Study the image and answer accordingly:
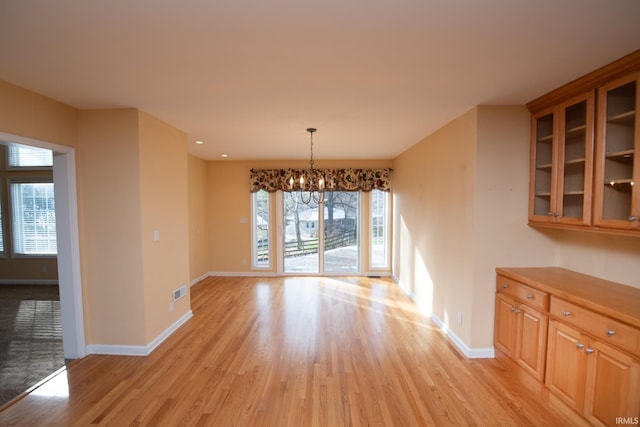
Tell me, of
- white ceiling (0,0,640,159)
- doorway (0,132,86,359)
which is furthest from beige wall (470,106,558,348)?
doorway (0,132,86,359)

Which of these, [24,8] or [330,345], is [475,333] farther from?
[24,8]

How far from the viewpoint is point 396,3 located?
129cm

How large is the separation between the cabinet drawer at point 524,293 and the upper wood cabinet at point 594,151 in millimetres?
603

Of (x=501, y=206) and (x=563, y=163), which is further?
(x=501, y=206)

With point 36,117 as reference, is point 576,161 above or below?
below

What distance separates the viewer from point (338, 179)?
561 centimetres

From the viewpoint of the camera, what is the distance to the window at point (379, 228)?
577 cm

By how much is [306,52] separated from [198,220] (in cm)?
454

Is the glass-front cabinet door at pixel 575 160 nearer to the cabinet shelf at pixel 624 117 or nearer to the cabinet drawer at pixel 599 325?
the cabinet shelf at pixel 624 117

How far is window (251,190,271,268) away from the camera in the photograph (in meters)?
5.76

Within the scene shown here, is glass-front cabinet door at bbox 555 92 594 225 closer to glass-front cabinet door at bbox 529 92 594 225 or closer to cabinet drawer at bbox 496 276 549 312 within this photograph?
glass-front cabinet door at bbox 529 92 594 225

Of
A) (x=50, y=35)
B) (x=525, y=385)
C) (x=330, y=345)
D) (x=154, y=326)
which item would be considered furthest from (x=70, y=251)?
(x=525, y=385)

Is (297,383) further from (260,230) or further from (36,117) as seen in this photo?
(260,230)

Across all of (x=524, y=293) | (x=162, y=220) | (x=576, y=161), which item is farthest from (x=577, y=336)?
(x=162, y=220)
